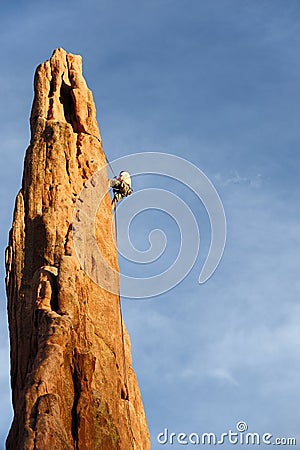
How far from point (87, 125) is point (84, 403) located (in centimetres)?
2169

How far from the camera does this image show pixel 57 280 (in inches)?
2399

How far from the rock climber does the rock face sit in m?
1.14

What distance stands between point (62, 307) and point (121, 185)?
1088 cm

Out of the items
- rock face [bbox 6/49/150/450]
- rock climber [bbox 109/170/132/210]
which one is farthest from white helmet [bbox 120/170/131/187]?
rock face [bbox 6/49/150/450]

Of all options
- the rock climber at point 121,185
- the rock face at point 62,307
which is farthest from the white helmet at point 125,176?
the rock face at point 62,307

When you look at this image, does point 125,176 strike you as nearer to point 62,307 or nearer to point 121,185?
point 121,185

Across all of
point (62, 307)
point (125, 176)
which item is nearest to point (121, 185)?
point (125, 176)

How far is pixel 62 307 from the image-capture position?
195ft

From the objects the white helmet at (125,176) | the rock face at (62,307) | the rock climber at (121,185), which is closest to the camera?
the rock face at (62,307)

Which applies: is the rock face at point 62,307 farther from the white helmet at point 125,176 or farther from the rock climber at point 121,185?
the white helmet at point 125,176

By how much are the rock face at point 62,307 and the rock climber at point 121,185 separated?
1.14 metres

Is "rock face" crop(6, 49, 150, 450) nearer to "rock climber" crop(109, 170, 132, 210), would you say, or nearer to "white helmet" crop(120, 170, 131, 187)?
"rock climber" crop(109, 170, 132, 210)

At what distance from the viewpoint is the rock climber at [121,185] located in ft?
221

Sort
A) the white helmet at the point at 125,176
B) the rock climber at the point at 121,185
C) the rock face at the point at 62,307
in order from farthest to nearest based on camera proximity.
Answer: the rock climber at the point at 121,185 → the white helmet at the point at 125,176 → the rock face at the point at 62,307
